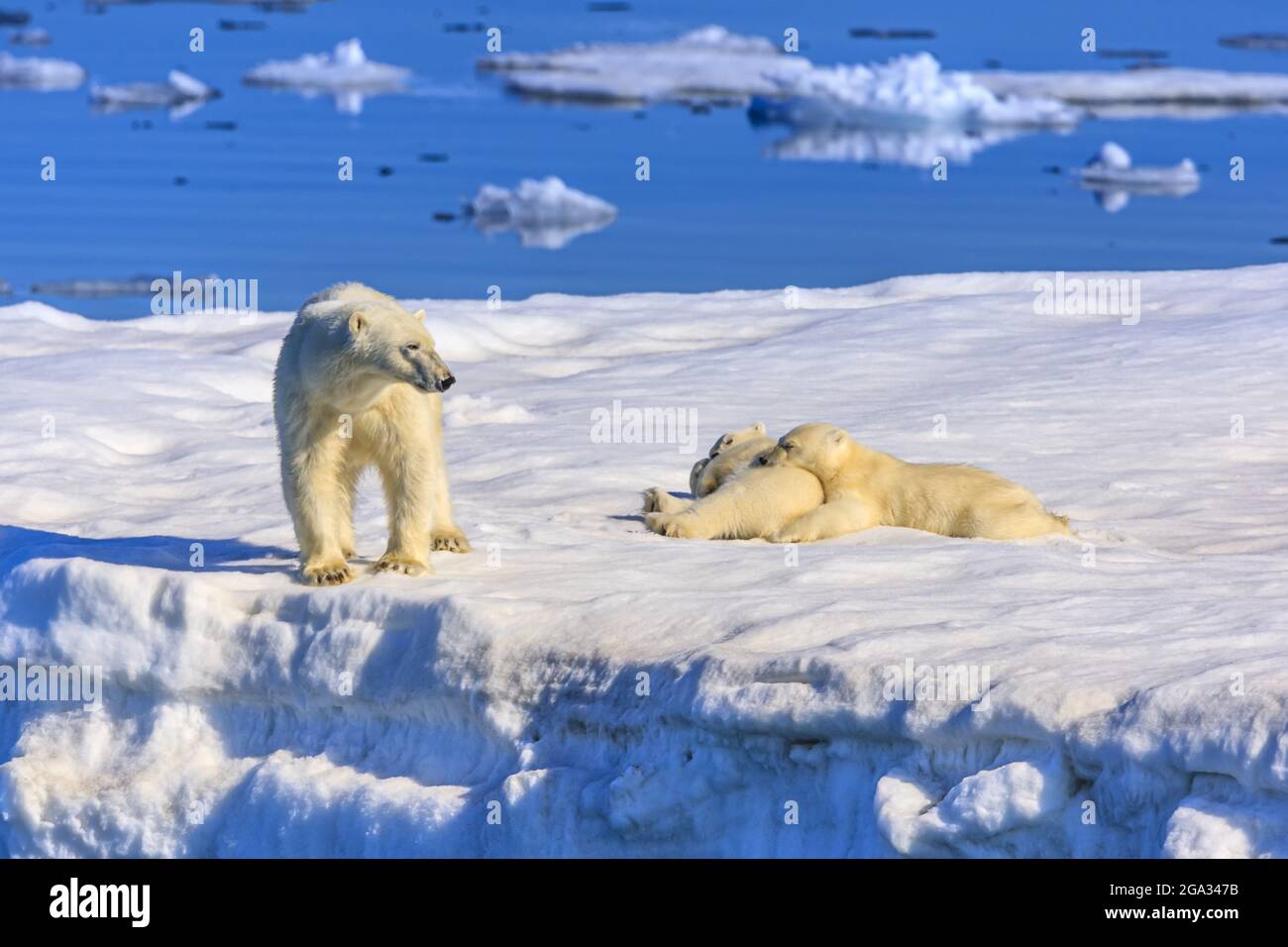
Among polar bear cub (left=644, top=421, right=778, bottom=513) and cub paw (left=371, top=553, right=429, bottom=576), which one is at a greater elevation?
polar bear cub (left=644, top=421, right=778, bottom=513)

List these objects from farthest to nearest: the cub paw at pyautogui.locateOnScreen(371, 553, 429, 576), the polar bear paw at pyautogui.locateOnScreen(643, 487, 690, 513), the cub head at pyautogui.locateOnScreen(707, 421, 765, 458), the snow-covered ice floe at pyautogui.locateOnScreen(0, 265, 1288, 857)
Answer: the cub head at pyautogui.locateOnScreen(707, 421, 765, 458) → the polar bear paw at pyautogui.locateOnScreen(643, 487, 690, 513) → the cub paw at pyautogui.locateOnScreen(371, 553, 429, 576) → the snow-covered ice floe at pyautogui.locateOnScreen(0, 265, 1288, 857)

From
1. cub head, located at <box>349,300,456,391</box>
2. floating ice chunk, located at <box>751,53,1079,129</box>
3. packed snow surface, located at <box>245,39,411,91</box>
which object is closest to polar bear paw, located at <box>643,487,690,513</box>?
cub head, located at <box>349,300,456,391</box>

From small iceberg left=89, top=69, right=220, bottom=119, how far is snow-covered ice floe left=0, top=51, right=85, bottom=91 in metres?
2.06

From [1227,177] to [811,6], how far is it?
20.7m

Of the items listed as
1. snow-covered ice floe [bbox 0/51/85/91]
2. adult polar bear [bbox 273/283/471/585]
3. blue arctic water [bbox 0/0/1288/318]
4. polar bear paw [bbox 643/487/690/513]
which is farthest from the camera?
snow-covered ice floe [bbox 0/51/85/91]

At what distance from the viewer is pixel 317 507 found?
684 centimetres

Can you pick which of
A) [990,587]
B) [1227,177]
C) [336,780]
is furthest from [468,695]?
[1227,177]

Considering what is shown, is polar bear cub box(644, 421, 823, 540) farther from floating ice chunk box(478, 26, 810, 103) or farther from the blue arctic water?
floating ice chunk box(478, 26, 810, 103)

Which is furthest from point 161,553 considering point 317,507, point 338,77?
point 338,77

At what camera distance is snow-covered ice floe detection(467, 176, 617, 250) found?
70.1ft

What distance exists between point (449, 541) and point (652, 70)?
26.3 metres

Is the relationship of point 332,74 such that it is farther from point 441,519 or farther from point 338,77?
point 441,519
